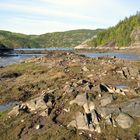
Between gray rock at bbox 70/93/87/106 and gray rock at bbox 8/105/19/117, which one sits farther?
gray rock at bbox 70/93/87/106

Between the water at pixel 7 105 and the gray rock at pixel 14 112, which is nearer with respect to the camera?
the gray rock at pixel 14 112

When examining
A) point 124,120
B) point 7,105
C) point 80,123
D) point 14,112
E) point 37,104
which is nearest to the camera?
point 124,120

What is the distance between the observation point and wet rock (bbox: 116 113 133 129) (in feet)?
101

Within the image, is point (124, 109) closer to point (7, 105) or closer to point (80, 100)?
point (80, 100)

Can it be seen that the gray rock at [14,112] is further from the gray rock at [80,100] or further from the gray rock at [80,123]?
the gray rock at [80,123]

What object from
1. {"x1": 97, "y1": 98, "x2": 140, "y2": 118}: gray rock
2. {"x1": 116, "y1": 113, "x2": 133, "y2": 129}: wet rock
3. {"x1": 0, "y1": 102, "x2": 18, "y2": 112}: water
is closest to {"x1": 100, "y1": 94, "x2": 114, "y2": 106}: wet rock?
{"x1": 97, "y1": 98, "x2": 140, "y2": 118}: gray rock

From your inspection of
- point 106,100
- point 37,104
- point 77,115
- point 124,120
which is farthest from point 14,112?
point 124,120

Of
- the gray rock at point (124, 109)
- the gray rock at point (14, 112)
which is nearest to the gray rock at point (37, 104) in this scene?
the gray rock at point (14, 112)

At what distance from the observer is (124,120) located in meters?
31.3

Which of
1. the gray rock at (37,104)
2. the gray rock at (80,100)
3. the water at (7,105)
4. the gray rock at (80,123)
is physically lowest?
the water at (7,105)

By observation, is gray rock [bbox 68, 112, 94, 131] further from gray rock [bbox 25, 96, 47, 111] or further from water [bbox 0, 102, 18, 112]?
water [bbox 0, 102, 18, 112]

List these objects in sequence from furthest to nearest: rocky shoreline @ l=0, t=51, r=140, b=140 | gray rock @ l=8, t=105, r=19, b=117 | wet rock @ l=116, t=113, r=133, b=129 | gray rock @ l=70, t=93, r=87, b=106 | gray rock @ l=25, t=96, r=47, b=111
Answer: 1. gray rock @ l=25, t=96, r=47, b=111
2. gray rock @ l=70, t=93, r=87, b=106
3. gray rock @ l=8, t=105, r=19, b=117
4. wet rock @ l=116, t=113, r=133, b=129
5. rocky shoreline @ l=0, t=51, r=140, b=140

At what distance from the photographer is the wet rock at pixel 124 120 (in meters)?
30.9

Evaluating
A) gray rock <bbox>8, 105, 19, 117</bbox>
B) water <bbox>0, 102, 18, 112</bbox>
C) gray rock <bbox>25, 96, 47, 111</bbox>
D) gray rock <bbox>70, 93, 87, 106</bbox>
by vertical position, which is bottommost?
water <bbox>0, 102, 18, 112</bbox>
